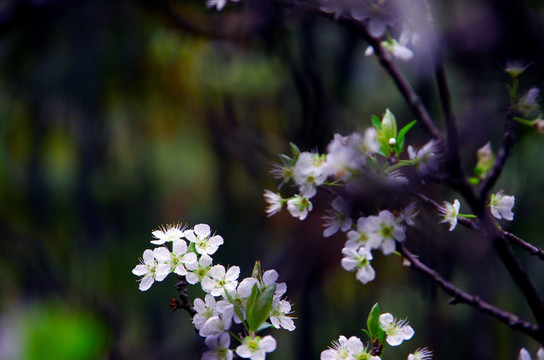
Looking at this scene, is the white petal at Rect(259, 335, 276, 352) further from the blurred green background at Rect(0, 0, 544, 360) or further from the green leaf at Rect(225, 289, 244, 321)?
the blurred green background at Rect(0, 0, 544, 360)

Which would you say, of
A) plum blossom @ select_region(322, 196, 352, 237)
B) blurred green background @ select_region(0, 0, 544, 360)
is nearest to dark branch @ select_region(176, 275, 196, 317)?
plum blossom @ select_region(322, 196, 352, 237)

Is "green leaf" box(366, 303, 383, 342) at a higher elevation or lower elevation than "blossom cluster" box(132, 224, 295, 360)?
lower

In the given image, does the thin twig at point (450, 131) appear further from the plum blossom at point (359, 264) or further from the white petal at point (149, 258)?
the white petal at point (149, 258)

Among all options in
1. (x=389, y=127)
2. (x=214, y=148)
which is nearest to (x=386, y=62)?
(x=389, y=127)

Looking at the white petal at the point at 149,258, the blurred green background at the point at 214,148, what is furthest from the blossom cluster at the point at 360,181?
the blurred green background at the point at 214,148

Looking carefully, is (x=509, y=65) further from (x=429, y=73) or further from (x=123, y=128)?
(x=123, y=128)

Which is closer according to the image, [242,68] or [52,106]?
[242,68]

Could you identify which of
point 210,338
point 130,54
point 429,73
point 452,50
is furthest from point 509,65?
point 130,54

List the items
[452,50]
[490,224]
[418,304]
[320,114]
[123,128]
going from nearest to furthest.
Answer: [490,224]
[452,50]
[320,114]
[418,304]
[123,128]

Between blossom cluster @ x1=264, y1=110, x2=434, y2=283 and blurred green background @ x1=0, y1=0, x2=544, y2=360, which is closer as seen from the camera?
blossom cluster @ x1=264, y1=110, x2=434, y2=283
